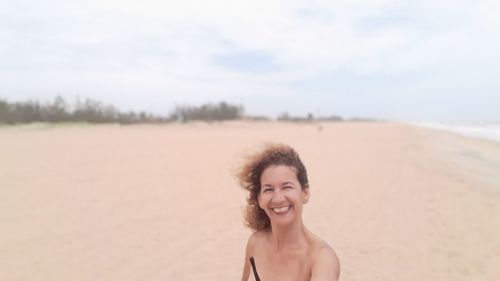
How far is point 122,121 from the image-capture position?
124 ft

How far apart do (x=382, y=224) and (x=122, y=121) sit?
34045 mm

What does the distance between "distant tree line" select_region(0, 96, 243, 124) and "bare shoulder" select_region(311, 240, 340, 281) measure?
30.4m

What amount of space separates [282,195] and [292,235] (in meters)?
0.26

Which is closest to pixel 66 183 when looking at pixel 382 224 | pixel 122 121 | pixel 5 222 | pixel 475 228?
pixel 5 222

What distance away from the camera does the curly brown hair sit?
2541 mm

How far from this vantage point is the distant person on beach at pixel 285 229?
2.37 metres

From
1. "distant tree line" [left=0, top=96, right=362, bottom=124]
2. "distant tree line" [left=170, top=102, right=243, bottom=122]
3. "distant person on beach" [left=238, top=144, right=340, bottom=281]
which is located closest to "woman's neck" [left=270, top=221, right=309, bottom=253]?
"distant person on beach" [left=238, top=144, right=340, bottom=281]

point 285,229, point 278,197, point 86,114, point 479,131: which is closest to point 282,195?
point 278,197

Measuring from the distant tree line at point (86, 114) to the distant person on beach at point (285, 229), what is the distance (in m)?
29.9

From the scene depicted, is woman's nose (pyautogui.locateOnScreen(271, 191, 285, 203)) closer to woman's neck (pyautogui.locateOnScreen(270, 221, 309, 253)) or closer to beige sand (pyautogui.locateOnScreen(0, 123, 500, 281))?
woman's neck (pyautogui.locateOnScreen(270, 221, 309, 253))

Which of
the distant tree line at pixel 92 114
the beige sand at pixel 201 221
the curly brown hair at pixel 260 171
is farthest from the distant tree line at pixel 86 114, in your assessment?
the curly brown hair at pixel 260 171

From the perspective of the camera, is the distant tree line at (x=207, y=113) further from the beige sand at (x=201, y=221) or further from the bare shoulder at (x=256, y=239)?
the bare shoulder at (x=256, y=239)

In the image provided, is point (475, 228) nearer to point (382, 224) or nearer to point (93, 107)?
point (382, 224)

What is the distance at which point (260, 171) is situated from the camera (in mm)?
2641
